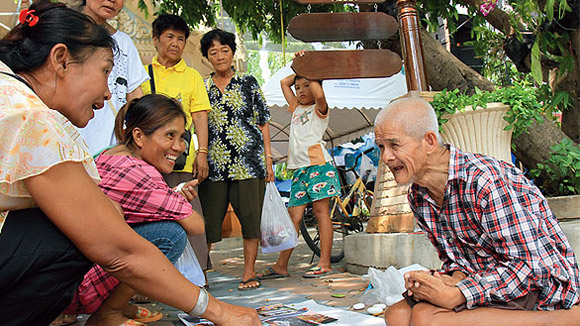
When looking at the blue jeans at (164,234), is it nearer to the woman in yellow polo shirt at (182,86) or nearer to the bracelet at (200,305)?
the bracelet at (200,305)

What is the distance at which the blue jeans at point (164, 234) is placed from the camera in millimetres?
2488

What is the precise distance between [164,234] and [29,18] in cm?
120

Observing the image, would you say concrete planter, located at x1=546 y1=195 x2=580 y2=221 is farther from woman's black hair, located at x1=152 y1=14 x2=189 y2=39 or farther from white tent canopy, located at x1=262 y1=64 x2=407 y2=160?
white tent canopy, located at x1=262 y1=64 x2=407 y2=160

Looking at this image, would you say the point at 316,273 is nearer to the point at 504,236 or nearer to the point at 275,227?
the point at 275,227

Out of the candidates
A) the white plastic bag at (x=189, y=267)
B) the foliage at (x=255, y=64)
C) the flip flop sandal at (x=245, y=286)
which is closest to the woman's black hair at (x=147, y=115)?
the white plastic bag at (x=189, y=267)

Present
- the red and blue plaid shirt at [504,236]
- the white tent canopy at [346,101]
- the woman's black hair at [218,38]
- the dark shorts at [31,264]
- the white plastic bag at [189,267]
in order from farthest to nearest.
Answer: the white tent canopy at [346,101] < the woman's black hair at [218,38] < the white plastic bag at [189,267] < the red and blue plaid shirt at [504,236] < the dark shorts at [31,264]

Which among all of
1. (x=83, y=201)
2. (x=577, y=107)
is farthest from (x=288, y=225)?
(x=83, y=201)

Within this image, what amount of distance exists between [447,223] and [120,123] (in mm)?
1821

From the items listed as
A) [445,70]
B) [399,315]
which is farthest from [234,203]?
[445,70]

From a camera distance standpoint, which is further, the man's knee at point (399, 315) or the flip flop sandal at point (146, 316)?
the flip flop sandal at point (146, 316)

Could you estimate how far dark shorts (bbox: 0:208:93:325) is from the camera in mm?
1448

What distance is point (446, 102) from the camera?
356cm

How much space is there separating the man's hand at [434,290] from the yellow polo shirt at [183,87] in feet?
7.19

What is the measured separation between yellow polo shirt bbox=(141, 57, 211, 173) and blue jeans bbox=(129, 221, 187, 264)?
125 cm
